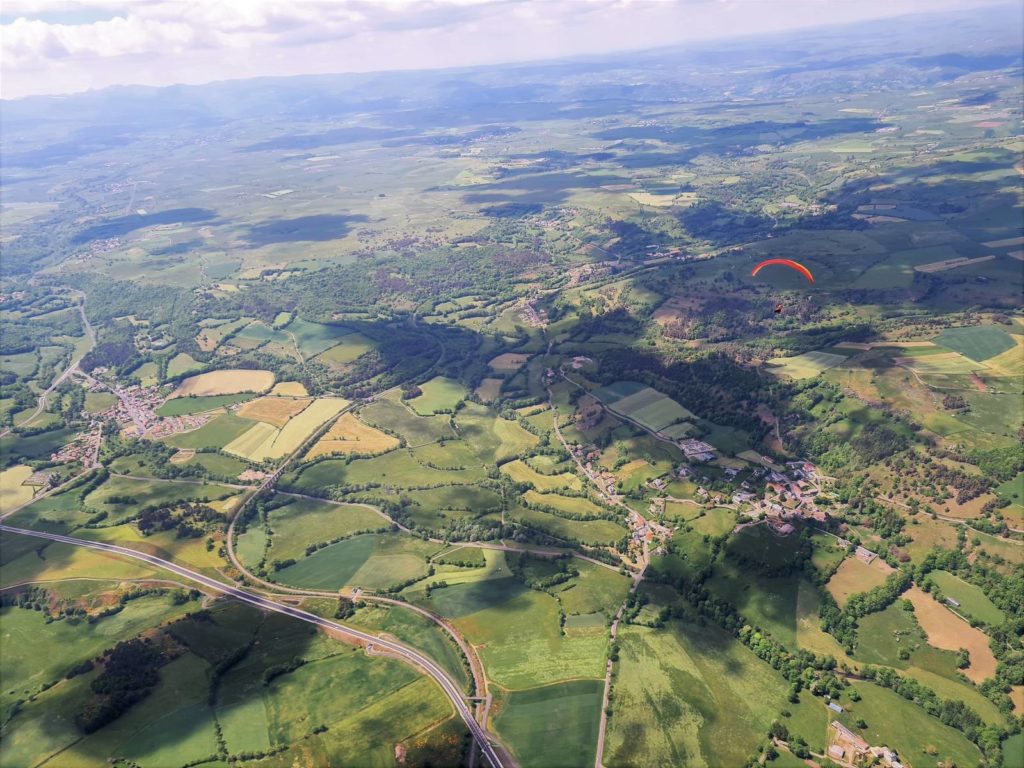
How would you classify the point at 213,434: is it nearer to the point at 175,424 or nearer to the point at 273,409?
the point at 175,424

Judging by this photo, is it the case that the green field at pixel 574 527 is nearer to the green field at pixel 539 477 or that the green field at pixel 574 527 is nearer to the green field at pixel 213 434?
the green field at pixel 539 477

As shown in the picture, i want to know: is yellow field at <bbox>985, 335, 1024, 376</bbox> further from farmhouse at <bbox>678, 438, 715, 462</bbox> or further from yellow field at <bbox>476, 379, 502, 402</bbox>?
yellow field at <bbox>476, 379, 502, 402</bbox>

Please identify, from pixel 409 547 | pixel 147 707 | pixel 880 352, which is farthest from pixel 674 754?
pixel 880 352

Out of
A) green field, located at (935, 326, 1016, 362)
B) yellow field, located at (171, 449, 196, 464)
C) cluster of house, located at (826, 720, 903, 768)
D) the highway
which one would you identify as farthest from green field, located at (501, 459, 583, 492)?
green field, located at (935, 326, 1016, 362)

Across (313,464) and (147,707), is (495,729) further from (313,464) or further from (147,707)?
(313,464)

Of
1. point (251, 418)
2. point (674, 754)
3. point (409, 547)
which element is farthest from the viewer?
point (251, 418)

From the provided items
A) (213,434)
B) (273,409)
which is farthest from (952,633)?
(213,434)
